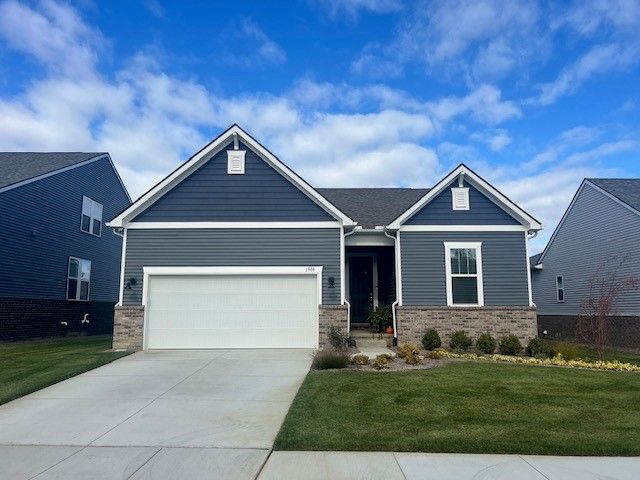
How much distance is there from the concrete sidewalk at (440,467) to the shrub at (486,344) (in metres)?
7.84

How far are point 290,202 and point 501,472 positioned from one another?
10.2m

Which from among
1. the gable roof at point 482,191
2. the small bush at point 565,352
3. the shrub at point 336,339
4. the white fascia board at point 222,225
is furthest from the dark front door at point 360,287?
the small bush at point 565,352

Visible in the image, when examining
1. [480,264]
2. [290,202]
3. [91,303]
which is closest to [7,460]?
[290,202]

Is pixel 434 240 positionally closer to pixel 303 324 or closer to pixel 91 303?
pixel 303 324

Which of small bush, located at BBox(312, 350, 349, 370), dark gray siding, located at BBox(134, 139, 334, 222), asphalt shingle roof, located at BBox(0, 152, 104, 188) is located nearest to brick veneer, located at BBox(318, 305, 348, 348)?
dark gray siding, located at BBox(134, 139, 334, 222)

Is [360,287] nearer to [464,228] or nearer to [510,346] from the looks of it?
[464,228]

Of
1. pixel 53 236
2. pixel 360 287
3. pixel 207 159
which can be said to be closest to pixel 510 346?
pixel 360 287

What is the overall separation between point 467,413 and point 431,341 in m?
6.50

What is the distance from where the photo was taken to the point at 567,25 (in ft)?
40.7

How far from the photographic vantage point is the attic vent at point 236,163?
14500 millimetres

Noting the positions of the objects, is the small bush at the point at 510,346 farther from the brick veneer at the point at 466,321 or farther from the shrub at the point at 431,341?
the shrub at the point at 431,341

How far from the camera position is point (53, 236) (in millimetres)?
19812

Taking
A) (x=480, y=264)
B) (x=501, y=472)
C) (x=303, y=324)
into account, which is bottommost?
(x=501, y=472)

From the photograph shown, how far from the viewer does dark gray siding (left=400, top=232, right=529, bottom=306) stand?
14430 millimetres
